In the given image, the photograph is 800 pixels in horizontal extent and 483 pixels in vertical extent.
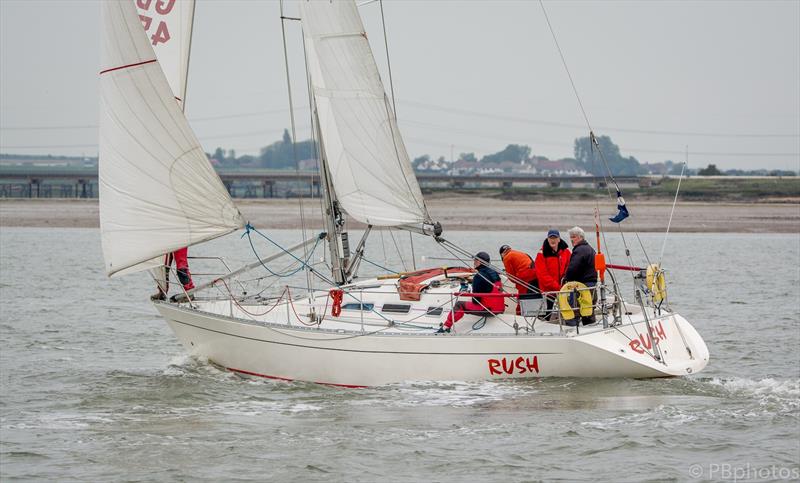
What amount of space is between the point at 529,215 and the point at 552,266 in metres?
51.7

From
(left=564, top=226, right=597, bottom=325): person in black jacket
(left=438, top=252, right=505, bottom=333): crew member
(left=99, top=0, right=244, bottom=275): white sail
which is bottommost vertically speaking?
(left=438, top=252, right=505, bottom=333): crew member

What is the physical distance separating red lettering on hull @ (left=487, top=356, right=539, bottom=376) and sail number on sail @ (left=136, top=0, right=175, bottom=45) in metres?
8.23

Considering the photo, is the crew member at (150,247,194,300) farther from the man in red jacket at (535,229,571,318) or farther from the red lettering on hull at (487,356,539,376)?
the man in red jacket at (535,229,571,318)

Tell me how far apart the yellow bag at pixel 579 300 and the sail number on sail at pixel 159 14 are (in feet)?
27.3

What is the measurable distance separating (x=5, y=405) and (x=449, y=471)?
23.5ft

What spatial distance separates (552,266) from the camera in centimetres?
1684

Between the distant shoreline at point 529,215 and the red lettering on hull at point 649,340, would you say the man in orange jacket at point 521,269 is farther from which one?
the distant shoreline at point 529,215

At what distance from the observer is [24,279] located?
34.8 metres

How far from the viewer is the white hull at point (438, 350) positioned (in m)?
16.0

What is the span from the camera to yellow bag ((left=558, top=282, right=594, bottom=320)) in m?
16.0

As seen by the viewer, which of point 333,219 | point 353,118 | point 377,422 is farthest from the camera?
point 333,219

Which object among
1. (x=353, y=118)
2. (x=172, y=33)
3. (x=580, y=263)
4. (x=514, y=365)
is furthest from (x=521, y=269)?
(x=172, y=33)

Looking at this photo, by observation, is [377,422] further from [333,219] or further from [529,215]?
[529,215]

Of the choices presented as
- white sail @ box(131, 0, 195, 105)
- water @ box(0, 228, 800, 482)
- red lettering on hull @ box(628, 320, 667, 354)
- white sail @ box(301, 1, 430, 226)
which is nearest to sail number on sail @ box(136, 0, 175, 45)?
white sail @ box(131, 0, 195, 105)
